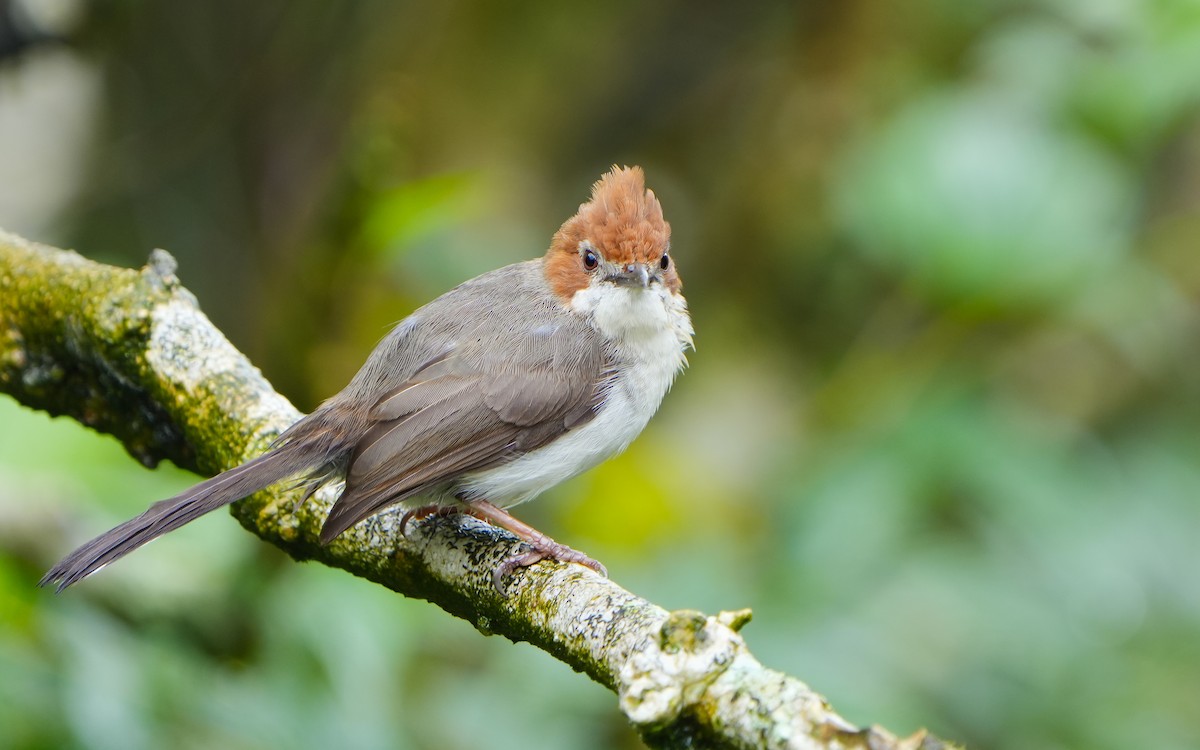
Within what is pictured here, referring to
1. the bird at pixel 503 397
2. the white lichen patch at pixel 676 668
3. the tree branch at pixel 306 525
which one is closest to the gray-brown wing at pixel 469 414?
the bird at pixel 503 397

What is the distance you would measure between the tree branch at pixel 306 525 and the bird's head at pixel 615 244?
880 mm

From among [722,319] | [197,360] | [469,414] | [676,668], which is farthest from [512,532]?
[722,319]

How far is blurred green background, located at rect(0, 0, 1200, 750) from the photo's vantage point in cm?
353

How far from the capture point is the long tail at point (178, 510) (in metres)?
2.67

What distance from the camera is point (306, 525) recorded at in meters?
2.98

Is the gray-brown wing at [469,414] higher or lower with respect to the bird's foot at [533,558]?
higher

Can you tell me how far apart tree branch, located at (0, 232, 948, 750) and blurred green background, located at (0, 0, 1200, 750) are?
394 mm

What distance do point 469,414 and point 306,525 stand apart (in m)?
0.51

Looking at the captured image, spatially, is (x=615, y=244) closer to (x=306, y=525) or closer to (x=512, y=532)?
(x=512, y=532)

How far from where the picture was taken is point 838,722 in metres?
1.79

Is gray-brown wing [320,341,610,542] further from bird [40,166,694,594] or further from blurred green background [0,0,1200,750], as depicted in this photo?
blurred green background [0,0,1200,750]

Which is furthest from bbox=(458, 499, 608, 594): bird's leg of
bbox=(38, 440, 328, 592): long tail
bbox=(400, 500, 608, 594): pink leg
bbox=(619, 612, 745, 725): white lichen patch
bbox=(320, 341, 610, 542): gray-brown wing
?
bbox=(619, 612, 745, 725): white lichen patch

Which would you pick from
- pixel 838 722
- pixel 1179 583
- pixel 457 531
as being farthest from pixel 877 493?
pixel 838 722

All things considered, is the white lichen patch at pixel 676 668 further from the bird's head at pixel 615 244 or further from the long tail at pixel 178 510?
the bird's head at pixel 615 244
